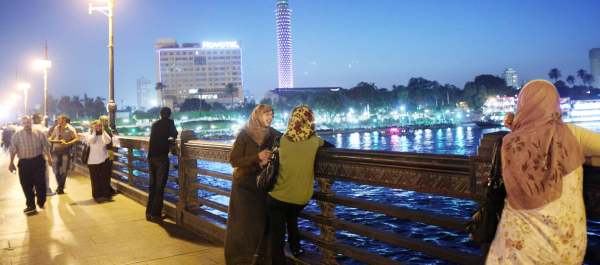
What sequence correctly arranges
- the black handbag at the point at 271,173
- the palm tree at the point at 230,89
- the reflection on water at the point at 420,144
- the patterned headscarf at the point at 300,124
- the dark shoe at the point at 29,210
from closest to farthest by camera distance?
1. the patterned headscarf at the point at 300,124
2. the black handbag at the point at 271,173
3. the dark shoe at the point at 29,210
4. the reflection on water at the point at 420,144
5. the palm tree at the point at 230,89

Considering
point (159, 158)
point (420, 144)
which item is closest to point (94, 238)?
point (159, 158)

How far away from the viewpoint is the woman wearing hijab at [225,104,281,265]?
4637mm

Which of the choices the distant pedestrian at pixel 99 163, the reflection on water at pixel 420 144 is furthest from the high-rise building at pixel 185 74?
the distant pedestrian at pixel 99 163

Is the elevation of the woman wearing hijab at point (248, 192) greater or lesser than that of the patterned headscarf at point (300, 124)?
lesser

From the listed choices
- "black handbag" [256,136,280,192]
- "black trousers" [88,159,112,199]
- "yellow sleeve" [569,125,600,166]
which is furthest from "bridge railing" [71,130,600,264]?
"black trousers" [88,159,112,199]

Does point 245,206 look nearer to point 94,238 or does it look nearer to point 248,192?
point 248,192

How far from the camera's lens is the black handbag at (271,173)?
13.9 ft

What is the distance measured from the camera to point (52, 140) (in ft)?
39.9

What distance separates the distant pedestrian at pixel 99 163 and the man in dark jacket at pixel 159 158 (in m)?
2.83

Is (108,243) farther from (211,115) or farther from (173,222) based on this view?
(211,115)

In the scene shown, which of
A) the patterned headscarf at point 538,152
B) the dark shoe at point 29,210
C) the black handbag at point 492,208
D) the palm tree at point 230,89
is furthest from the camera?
the palm tree at point 230,89

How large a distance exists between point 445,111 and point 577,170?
6209 inches

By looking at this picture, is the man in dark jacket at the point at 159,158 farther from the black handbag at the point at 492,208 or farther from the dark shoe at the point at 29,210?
the black handbag at the point at 492,208

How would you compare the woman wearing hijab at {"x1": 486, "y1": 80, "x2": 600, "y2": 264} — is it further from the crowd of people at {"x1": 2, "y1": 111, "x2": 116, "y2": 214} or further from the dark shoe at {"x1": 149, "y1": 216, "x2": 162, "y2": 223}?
the crowd of people at {"x1": 2, "y1": 111, "x2": 116, "y2": 214}
